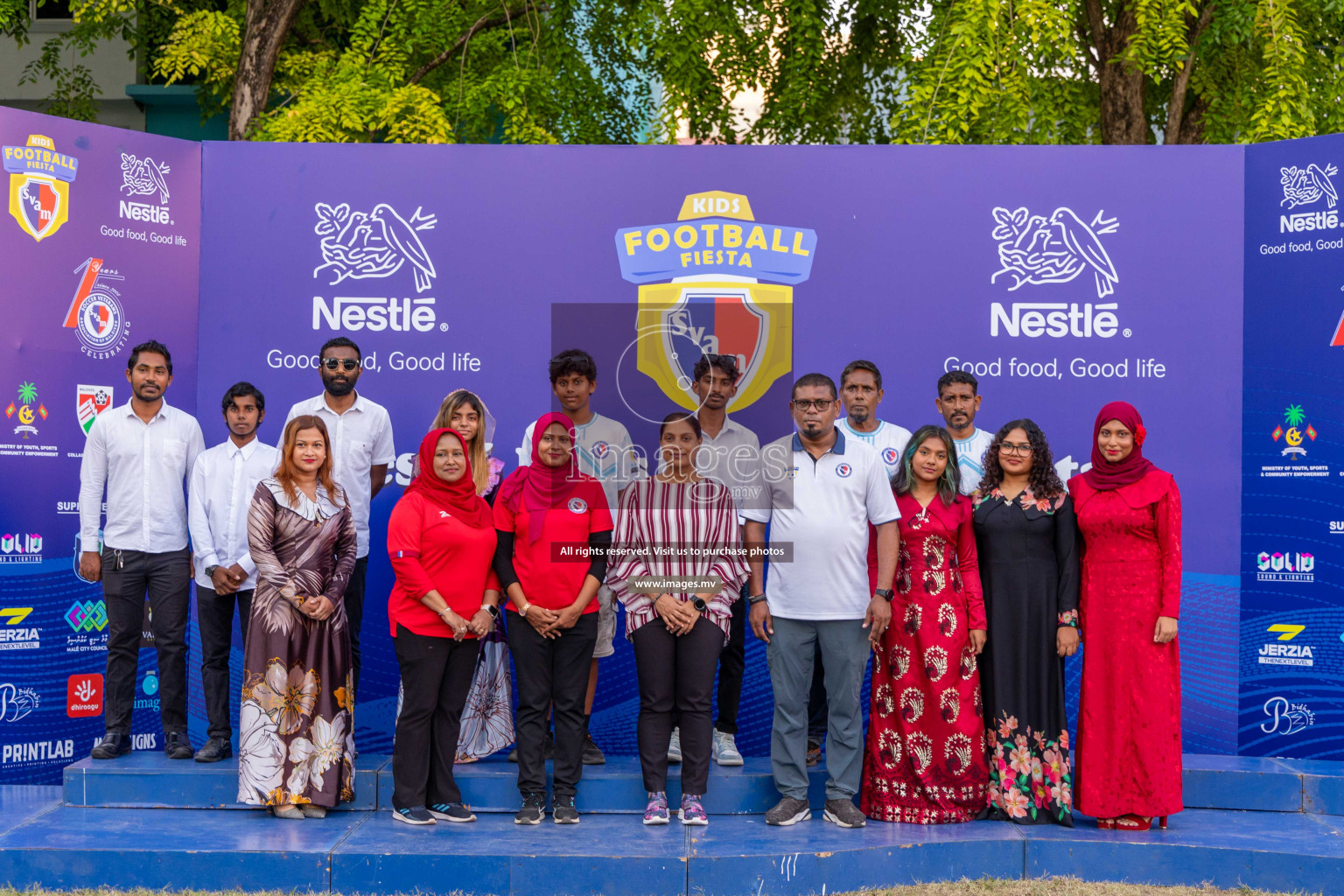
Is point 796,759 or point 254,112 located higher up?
point 254,112

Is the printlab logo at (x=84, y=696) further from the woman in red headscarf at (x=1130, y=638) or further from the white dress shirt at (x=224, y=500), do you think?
the woman in red headscarf at (x=1130, y=638)

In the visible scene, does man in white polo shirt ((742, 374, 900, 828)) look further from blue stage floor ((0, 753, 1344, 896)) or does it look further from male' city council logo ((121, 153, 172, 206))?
male' city council logo ((121, 153, 172, 206))

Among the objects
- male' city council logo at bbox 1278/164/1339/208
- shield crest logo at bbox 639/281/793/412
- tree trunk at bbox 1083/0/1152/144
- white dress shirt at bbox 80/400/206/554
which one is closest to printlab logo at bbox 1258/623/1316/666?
male' city council logo at bbox 1278/164/1339/208

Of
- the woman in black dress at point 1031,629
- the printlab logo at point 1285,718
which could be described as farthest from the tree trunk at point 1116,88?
the woman in black dress at point 1031,629

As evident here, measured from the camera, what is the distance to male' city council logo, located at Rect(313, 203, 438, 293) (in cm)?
502

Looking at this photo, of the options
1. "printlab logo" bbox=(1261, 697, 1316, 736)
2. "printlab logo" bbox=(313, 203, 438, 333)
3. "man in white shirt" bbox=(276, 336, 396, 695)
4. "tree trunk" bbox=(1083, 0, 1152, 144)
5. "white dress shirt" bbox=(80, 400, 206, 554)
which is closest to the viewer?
"white dress shirt" bbox=(80, 400, 206, 554)

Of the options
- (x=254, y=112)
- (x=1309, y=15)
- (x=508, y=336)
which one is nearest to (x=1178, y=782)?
(x=508, y=336)

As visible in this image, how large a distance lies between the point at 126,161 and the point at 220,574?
2009 mm

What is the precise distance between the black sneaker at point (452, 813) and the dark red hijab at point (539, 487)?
0.99m

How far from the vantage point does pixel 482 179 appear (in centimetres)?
504

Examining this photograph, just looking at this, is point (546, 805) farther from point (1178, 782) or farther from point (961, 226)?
point (961, 226)

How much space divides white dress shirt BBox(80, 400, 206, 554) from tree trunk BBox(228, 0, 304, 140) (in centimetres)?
383

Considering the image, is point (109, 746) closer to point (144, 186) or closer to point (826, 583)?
point (144, 186)

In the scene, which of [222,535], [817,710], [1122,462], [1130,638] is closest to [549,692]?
[817,710]
